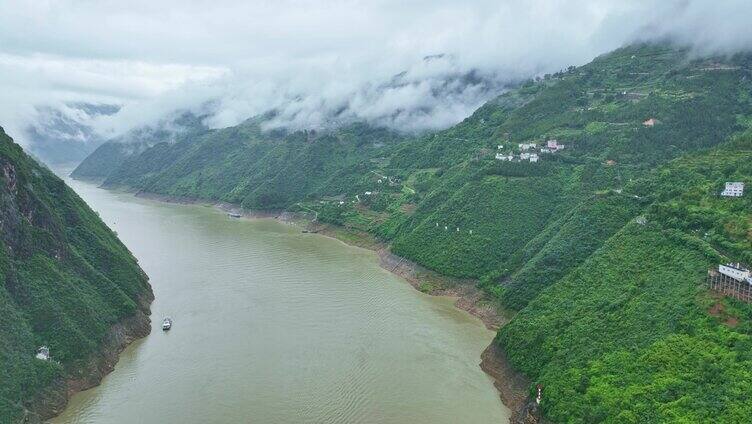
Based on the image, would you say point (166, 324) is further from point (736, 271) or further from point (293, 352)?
point (736, 271)

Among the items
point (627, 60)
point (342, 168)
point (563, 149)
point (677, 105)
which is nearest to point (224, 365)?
point (563, 149)

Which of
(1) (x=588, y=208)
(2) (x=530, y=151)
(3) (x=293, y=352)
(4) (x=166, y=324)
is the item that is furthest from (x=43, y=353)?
(2) (x=530, y=151)

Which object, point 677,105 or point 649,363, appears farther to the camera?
point 677,105

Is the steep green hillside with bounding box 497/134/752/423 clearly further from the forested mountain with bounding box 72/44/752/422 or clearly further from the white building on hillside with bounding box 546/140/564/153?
the white building on hillside with bounding box 546/140/564/153

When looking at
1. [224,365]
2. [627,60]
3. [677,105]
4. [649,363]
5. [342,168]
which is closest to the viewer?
[649,363]

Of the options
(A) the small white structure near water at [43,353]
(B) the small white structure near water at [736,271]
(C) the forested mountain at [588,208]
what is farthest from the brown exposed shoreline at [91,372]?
(B) the small white structure near water at [736,271]

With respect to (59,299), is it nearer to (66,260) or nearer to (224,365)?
(66,260)
